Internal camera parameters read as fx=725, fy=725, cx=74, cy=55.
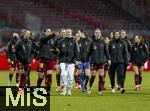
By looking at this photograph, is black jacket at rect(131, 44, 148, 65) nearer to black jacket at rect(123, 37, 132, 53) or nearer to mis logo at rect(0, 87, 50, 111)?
black jacket at rect(123, 37, 132, 53)

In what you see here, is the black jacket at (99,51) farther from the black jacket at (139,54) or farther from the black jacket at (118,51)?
the black jacket at (139,54)

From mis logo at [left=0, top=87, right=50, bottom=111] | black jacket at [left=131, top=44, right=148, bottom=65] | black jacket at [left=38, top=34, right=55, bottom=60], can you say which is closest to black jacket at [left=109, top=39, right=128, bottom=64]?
black jacket at [left=131, top=44, right=148, bottom=65]

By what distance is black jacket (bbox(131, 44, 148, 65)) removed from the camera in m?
28.1

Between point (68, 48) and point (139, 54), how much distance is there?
14.8 ft

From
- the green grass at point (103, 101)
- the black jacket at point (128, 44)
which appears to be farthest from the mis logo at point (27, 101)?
the black jacket at point (128, 44)

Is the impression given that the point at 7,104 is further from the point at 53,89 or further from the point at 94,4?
the point at 94,4

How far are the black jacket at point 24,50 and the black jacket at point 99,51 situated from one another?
7.23 ft

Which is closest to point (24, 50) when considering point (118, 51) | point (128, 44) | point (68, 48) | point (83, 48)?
point (68, 48)

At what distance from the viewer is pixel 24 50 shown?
80.9 feet

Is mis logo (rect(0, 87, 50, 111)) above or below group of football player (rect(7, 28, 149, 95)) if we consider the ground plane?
below

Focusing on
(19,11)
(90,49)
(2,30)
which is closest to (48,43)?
(90,49)

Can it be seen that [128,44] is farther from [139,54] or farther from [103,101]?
[103,101]

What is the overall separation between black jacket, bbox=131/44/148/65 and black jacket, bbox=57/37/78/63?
4.15 meters

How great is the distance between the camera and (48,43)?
978 inches
